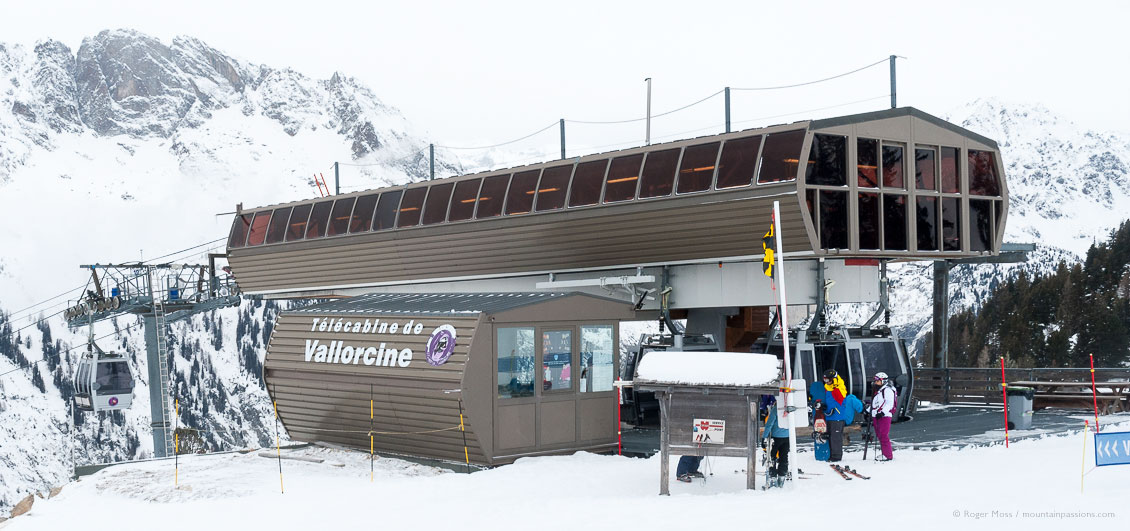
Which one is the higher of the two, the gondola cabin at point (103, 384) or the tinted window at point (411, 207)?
the tinted window at point (411, 207)

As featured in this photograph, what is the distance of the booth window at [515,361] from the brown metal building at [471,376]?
0.05 feet

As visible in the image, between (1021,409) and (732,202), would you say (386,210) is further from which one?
(1021,409)

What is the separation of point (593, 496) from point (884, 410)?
4.53 metres

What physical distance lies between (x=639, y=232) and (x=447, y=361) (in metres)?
6.48

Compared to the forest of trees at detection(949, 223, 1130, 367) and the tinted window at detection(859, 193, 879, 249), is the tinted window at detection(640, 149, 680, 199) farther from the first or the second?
the forest of trees at detection(949, 223, 1130, 367)

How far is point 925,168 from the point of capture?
20.7 metres

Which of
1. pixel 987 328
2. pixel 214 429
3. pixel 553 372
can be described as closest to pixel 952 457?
pixel 553 372

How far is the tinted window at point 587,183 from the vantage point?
22.3m

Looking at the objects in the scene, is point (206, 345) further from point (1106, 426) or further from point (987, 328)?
point (1106, 426)

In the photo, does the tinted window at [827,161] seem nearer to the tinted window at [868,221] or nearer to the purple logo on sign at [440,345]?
the tinted window at [868,221]

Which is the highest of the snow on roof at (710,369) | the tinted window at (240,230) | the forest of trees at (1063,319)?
the tinted window at (240,230)

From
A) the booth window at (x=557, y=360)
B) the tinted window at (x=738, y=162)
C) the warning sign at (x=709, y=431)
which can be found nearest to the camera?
the warning sign at (x=709, y=431)

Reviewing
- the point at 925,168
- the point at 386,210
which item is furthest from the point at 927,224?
the point at 386,210

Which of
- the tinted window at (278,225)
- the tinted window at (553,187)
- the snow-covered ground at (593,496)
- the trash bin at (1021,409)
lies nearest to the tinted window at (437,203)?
the tinted window at (553,187)
